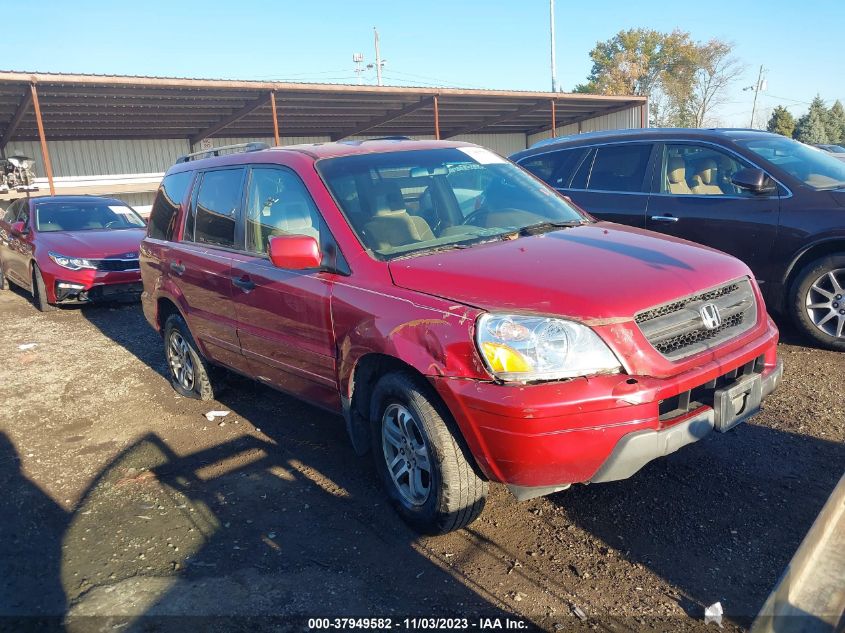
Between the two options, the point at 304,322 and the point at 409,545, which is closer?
the point at 409,545

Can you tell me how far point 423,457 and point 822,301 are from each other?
155 inches

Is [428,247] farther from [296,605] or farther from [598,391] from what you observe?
[296,605]

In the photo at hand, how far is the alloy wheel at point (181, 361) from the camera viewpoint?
5.40m

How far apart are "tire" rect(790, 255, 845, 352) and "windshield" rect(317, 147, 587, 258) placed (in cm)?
237

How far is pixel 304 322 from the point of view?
3666 millimetres

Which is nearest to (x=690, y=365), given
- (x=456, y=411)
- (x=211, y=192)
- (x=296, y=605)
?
(x=456, y=411)

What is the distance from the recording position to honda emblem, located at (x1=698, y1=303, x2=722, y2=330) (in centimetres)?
298

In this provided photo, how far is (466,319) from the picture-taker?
8.95 feet

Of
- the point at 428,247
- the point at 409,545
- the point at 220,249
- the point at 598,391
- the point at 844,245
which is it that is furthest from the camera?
the point at 844,245

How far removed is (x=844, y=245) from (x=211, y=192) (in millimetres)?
4799

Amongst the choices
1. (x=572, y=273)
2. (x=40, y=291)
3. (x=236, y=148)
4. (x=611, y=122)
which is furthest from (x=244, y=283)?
(x=611, y=122)

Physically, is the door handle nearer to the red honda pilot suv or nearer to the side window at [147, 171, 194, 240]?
the red honda pilot suv

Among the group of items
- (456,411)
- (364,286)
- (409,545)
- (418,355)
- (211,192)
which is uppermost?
(211,192)

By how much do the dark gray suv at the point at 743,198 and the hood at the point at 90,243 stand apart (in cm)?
629
